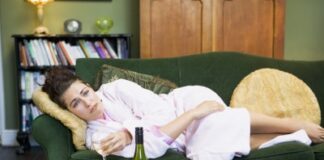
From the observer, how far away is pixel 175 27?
3.48m

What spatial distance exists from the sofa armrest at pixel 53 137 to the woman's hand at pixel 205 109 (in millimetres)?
622

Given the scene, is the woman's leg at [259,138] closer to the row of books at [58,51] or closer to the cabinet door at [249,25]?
the cabinet door at [249,25]

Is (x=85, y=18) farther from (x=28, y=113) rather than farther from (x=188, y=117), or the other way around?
(x=188, y=117)

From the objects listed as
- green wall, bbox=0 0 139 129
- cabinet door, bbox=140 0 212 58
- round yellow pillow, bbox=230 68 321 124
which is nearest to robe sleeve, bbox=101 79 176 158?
round yellow pillow, bbox=230 68 321 124

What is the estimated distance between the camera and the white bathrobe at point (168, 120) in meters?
1.84

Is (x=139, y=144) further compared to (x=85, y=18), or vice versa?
(x=85, y=18)

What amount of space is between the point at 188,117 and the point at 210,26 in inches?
67.9

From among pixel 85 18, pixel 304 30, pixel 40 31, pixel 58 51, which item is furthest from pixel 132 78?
pixel 304 30

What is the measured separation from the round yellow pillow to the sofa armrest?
3.24 feet

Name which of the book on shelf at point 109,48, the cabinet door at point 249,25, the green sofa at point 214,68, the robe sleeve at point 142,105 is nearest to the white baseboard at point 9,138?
the book on shelf at point 109,48

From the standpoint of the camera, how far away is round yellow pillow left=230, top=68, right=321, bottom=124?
246cm

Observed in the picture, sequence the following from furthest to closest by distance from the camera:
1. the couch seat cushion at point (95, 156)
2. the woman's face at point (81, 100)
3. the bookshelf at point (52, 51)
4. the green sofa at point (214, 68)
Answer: the bookshelf at point (52, 51) → the green sofa at point (214, 68) → the woman's face at point (81, 100) → the couch seat cushion at point (95, 156)

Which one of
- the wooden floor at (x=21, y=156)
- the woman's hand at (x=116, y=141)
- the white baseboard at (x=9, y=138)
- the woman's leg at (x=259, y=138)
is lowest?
the wooden floor at (x=21, y=156)

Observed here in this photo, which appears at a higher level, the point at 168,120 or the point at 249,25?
the point at 249,25
